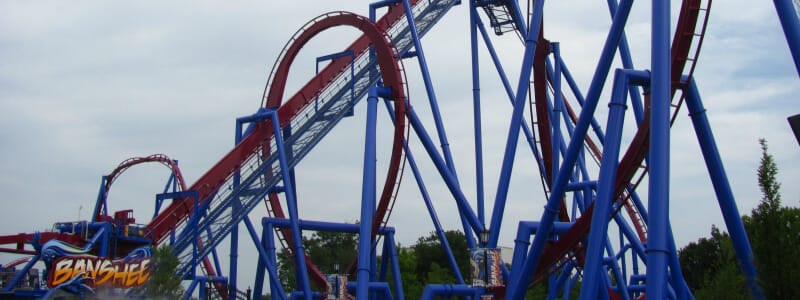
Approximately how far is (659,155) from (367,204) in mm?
7113

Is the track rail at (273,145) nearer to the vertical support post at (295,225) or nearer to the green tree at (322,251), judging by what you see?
the vertical support post at (295,225)

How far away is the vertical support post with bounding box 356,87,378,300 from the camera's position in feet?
44.6

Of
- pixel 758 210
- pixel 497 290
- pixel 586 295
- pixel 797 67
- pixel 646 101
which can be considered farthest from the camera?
pixel 497 290

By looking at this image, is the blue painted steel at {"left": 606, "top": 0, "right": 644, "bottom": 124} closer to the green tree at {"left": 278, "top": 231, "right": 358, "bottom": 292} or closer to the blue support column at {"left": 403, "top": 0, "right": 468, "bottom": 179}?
the blue support column at {"left": 403, "top": 0, "right": 468, "bottom": 179}

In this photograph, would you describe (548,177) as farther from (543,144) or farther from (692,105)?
(692,105)

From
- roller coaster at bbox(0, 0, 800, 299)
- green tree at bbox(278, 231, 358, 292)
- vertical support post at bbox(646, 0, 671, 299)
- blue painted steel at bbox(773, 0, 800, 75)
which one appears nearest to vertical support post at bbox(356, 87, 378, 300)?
roller coaster at bbox(0, 0, 800, 299)

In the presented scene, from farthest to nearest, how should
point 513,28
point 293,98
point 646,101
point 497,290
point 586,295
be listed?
1. point 293,98
2. point 513,28
3. point 497,290
4. point 646,101
5. point 586,295

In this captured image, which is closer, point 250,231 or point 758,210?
point 758,210

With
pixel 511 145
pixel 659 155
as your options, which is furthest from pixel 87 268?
pixel 659 155

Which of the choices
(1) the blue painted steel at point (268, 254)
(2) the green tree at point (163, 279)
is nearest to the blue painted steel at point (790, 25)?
(2) the green tree at point (163, 279)

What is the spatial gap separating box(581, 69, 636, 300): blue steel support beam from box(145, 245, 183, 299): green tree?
585 cm

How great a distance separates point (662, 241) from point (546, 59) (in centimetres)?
967

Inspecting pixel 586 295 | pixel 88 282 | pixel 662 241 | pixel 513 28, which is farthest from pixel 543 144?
pixel 88 282

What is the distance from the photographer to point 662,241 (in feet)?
25.4
